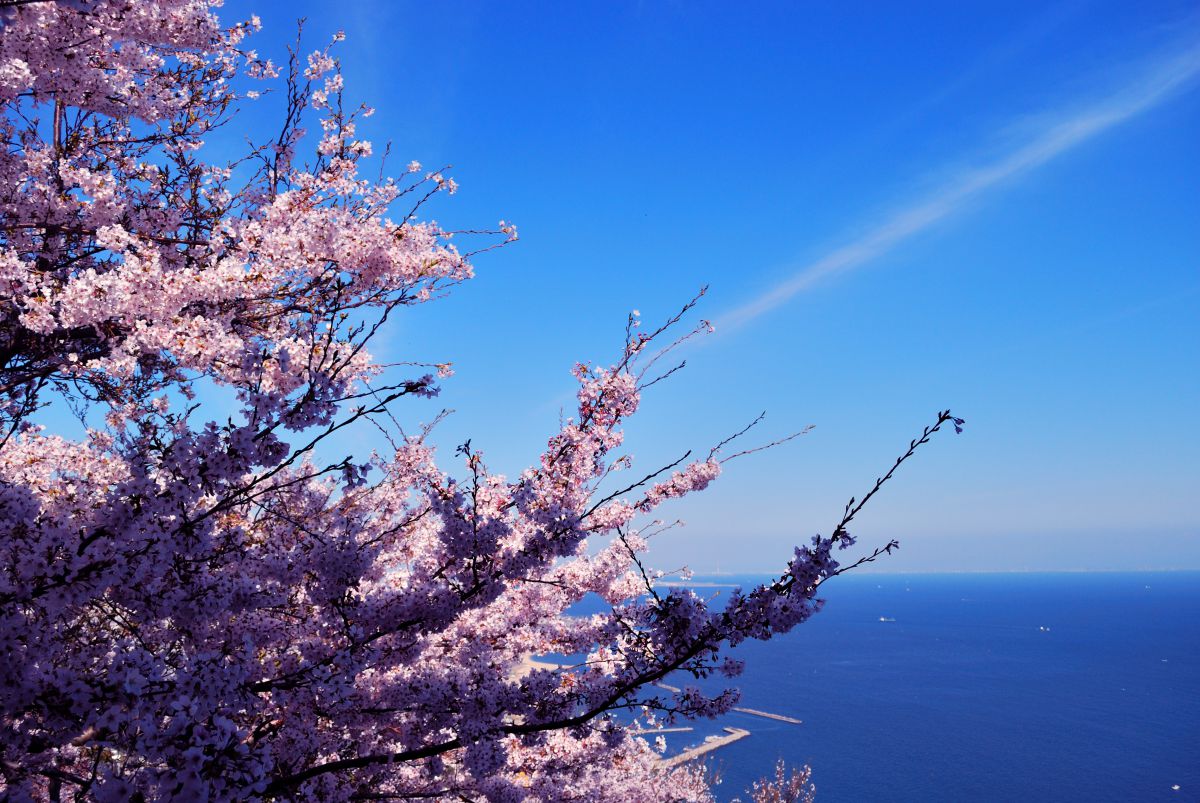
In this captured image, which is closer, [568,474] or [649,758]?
[568,474]

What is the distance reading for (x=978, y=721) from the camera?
83.8m

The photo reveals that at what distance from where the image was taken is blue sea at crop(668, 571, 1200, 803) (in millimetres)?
63125

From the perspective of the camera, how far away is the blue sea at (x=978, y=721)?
63.1m

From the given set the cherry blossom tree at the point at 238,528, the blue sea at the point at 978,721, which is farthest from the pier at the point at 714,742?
the cherry blossom tree at the point at 238,528

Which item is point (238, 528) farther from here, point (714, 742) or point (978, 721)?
point (978, 721)

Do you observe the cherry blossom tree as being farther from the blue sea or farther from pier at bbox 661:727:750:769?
pier at bbox 661:727:750:769

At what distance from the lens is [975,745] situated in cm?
7462

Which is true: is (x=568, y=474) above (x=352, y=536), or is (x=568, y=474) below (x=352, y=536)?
above

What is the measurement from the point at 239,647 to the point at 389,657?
4.23ft

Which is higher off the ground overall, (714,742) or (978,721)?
(714,742)

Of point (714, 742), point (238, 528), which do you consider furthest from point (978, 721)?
point (238, 528)

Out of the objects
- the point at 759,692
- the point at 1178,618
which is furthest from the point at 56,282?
the point at 1178,618

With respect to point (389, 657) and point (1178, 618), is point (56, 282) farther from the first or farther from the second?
point (1178, 618)

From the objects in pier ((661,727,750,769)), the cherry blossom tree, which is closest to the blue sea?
pier ((661,727,750,769))
